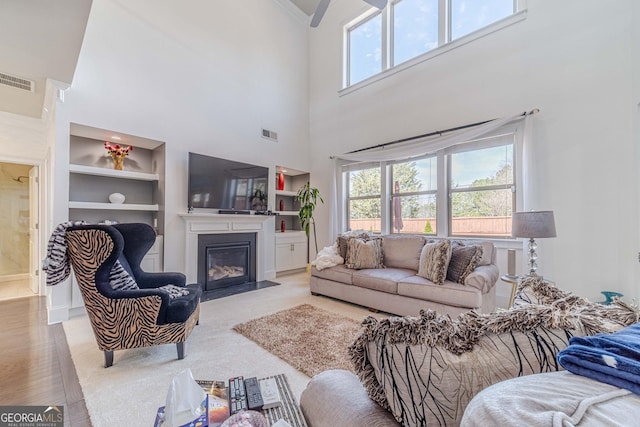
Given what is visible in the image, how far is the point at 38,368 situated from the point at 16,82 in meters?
3.04

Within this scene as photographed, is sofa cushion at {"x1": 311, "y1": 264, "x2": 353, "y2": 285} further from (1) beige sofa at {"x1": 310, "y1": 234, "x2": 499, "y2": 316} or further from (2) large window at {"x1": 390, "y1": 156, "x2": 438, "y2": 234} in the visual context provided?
(2) large window at {"x1": 390, "y1": 156, "x2": 438, "y2": 234}

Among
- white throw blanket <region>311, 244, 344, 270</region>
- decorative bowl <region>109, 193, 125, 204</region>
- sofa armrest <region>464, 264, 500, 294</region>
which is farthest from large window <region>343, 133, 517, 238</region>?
decorative bowl <region>109, 193, 125, 204</region>

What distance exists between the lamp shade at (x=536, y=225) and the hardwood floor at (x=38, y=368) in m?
3.72

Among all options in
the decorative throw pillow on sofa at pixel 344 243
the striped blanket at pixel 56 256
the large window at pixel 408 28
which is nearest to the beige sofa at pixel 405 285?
the decorative throw pillow on sofa at pixel 344 243

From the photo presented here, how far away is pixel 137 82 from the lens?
12.0 feet

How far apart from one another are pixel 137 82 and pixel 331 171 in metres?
Answer: 3.55

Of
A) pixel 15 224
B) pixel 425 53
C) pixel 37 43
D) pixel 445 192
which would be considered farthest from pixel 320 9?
pixel 15 224

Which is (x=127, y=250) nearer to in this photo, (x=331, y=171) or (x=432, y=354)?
(x=432, y=354)

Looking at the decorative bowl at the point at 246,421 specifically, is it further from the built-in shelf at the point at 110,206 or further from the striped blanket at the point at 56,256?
the built-in shelf at the point at 110,206

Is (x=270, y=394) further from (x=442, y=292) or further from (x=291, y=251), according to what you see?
(x=291, y=251)

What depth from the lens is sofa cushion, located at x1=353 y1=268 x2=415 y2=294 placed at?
314 centimetres

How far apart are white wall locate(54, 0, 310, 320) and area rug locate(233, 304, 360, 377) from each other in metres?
2.00

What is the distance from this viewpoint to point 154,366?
2055 mm

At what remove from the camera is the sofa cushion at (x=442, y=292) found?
2.65 m
